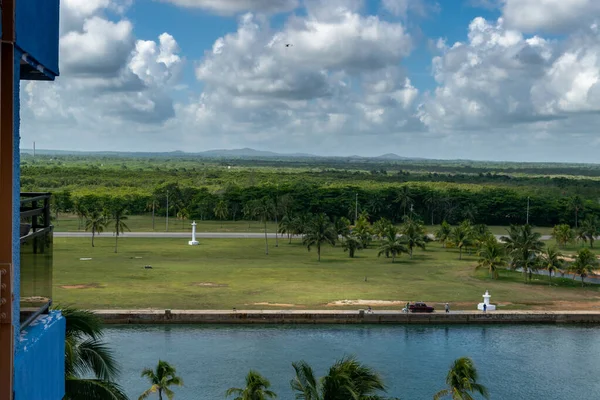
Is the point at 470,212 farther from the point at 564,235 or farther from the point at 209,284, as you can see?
the point at 209,284

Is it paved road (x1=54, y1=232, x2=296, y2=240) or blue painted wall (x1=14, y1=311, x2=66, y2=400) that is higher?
blue painted wall (x1=14, y1=311, x2=66, y2=400)

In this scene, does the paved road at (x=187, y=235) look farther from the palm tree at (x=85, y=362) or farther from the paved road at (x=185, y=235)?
the palm tree at (x=85, y=362)

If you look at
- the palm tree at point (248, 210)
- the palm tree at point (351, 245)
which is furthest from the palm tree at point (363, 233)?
the palm tree at point (248, 210)

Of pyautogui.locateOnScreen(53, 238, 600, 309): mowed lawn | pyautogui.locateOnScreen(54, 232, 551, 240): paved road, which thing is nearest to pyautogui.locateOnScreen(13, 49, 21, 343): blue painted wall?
pyautogui.locateOnScreen(53, 238, 600, 309): mowed lawn

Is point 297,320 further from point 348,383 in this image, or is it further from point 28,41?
point 28,41

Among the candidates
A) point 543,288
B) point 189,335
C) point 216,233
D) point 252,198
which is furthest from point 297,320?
point 252,198

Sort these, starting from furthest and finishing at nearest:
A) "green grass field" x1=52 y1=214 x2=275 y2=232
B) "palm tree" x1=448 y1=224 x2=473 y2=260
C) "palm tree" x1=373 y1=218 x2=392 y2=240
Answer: "green grass field" x1=52 y1=214 x2=275 y2=232
"palm tree" x1=373 y1=218 x2=392 y2=240
"palm tree" x1=448 y1=224 x2=473 y2=260

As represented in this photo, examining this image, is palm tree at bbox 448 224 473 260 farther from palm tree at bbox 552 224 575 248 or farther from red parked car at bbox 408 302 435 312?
red parked car at bbox 408 302 435 312
